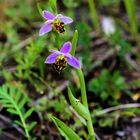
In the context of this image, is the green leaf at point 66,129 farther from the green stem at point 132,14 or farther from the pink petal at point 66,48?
the green stem at point 132,14

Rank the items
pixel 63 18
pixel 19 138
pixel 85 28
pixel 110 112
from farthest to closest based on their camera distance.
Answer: pixel 85 28, pixel 110 112, pixel 19 138, pixel 63 18

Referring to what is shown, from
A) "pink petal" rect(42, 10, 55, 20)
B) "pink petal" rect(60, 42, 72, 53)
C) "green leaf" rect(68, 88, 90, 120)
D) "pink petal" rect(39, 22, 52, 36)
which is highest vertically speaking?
"pink petal" rect(42, 10, 55, 20)

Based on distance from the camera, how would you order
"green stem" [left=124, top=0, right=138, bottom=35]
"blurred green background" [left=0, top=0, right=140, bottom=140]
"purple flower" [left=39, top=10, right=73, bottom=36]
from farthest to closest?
"green stem" [left=124, top=0, right=138, bottom=35]
"blurred green background" [left=0, top=0, right=140, bottom=140]
"purple flower" [left=39, top=10, right=73, bottom=36]

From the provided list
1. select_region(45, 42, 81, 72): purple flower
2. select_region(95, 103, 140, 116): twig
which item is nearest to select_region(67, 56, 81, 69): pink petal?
select_region(45, 42, 81, 72): purple flower

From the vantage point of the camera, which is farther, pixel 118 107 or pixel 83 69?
pixel 83 69

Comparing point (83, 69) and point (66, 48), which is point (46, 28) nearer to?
point (66, 48)

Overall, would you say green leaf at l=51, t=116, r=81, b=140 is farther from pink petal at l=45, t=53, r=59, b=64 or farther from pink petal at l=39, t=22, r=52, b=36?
pink petal at l=39, t=22, r=52, b=36

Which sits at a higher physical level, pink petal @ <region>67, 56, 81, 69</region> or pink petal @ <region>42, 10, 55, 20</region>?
pink petal @ <region>42, 10, 55, 20</region>

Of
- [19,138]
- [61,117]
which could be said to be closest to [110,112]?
[61,117]

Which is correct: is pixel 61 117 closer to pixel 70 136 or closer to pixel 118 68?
pixel 70 136

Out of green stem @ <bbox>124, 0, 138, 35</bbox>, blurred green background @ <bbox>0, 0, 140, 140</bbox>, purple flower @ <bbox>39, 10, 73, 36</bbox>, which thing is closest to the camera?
purple flower @ <bbox>39, 10, 73, 36</bbox>

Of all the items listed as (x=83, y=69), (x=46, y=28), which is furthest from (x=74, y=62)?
(x=83, y=69)
